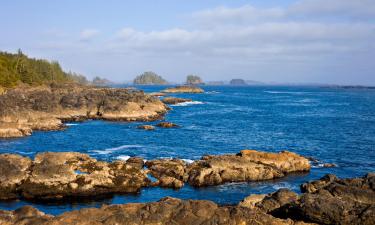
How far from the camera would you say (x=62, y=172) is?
138 feet

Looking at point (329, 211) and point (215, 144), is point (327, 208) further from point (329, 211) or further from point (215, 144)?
point (215, 144)

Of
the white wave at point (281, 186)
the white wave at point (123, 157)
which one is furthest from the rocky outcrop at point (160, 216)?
the white wave at point (123, 157)

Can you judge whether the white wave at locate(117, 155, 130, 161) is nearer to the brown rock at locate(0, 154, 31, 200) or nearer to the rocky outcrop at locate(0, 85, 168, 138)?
the brown rock at locate(0, 154, 31, 200)

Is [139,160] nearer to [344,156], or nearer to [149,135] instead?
[149,135]

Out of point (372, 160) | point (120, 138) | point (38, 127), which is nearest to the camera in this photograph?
point (372, 160)

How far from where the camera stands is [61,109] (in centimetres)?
9856

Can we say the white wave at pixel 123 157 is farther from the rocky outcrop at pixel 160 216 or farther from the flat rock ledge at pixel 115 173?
the rocky outcrop at pixel 160 216

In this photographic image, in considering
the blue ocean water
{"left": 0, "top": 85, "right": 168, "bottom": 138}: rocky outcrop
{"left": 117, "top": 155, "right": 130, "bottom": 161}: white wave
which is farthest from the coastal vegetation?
{"left": 117, "top": 155, "right": 130, "bottom": 161}: white wave

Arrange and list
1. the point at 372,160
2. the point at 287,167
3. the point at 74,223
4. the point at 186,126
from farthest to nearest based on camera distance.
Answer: the point at 186,126 < the point at 372,160 < the point at 287,167 < the point at 74,223

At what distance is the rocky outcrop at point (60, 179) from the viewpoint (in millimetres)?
39906

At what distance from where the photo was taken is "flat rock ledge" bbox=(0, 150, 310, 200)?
Answer: 40.3m

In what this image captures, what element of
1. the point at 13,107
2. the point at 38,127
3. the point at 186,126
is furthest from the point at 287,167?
the point at 13,107

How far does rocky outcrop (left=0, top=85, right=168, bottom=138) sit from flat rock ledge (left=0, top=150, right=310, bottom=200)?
33295mm

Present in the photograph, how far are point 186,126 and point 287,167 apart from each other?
144 ft
